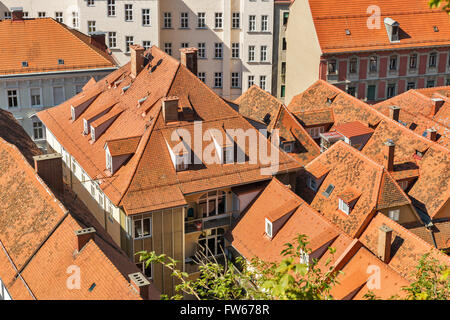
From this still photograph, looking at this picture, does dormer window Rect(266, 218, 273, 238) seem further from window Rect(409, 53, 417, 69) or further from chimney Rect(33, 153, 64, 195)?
window Rect(409, 53, 417, 69)

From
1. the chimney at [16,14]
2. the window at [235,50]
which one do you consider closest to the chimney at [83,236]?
the chimney at [16,14]

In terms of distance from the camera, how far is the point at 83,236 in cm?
3328

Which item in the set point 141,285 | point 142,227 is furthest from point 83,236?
point 142,227

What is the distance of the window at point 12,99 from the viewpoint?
58.6m

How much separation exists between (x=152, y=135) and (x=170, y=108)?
2096 millimetres

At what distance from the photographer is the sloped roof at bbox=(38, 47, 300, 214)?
40.4m

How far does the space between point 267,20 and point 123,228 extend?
3786 cm

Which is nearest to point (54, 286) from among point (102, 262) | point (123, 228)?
point (102, 262)

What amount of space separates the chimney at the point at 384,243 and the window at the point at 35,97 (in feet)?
110

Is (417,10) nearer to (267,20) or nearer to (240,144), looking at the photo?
(267,20)

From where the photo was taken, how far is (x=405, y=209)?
43.3m

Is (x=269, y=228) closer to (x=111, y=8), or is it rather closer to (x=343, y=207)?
(x=343, y=207)

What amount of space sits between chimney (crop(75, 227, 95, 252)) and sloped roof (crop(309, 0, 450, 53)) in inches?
1588

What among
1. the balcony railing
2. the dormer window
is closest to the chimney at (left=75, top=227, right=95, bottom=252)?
the balcony railing
